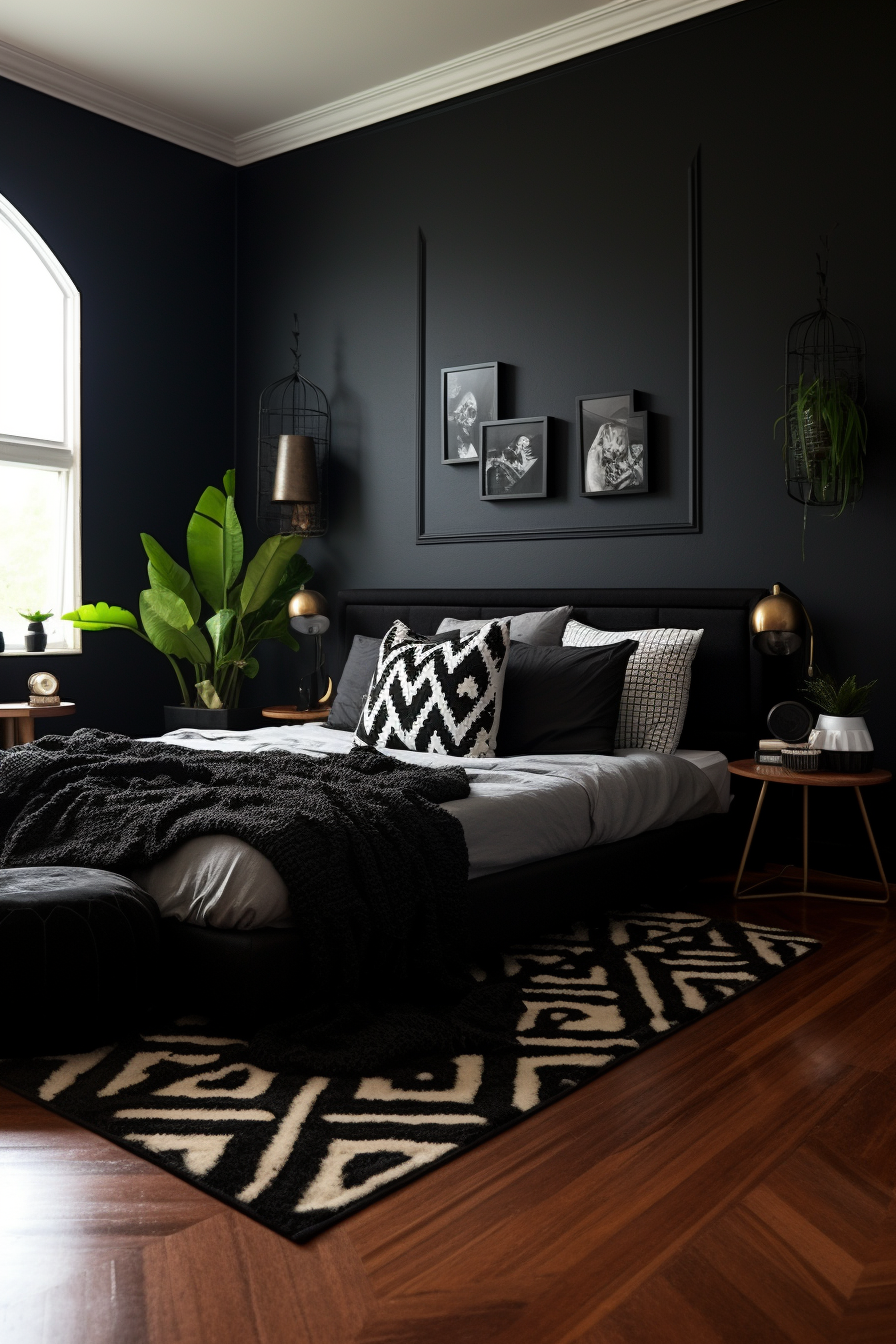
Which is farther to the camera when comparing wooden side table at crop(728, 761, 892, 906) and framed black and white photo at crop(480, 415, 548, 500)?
framed black and white photo at crop(480, 415, 548, 500)

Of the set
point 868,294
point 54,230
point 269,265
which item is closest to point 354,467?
point 269,265

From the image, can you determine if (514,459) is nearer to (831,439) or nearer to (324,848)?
(831,439)

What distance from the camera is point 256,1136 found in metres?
2.04

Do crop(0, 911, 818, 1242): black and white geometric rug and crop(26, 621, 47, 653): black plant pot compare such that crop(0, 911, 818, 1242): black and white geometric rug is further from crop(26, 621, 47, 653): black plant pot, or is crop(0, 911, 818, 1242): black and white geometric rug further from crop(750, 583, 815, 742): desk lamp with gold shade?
crop(26, 621, 47, 653): black plant pot

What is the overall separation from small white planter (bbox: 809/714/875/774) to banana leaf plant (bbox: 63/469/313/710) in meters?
2.58

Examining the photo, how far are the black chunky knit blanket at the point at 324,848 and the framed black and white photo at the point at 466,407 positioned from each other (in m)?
2.22

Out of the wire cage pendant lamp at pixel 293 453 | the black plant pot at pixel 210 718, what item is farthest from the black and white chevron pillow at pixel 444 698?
the wire cage pendant lamp at pixel 293 453

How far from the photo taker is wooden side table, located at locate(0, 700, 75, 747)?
4.73 meters

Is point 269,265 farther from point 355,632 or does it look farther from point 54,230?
point 355,632

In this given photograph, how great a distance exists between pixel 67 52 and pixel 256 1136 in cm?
469

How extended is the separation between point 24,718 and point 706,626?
2790 millimetres

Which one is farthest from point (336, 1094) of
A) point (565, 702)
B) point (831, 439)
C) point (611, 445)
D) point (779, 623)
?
point (611, 445)

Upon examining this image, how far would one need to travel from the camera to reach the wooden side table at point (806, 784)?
3.55m

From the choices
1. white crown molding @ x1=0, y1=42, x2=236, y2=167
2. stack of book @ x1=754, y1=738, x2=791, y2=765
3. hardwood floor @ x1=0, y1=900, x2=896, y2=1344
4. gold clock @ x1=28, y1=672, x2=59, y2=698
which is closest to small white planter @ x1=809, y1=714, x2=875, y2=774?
stack of book @ x1=754, y1=738, x2=791, y2=765
